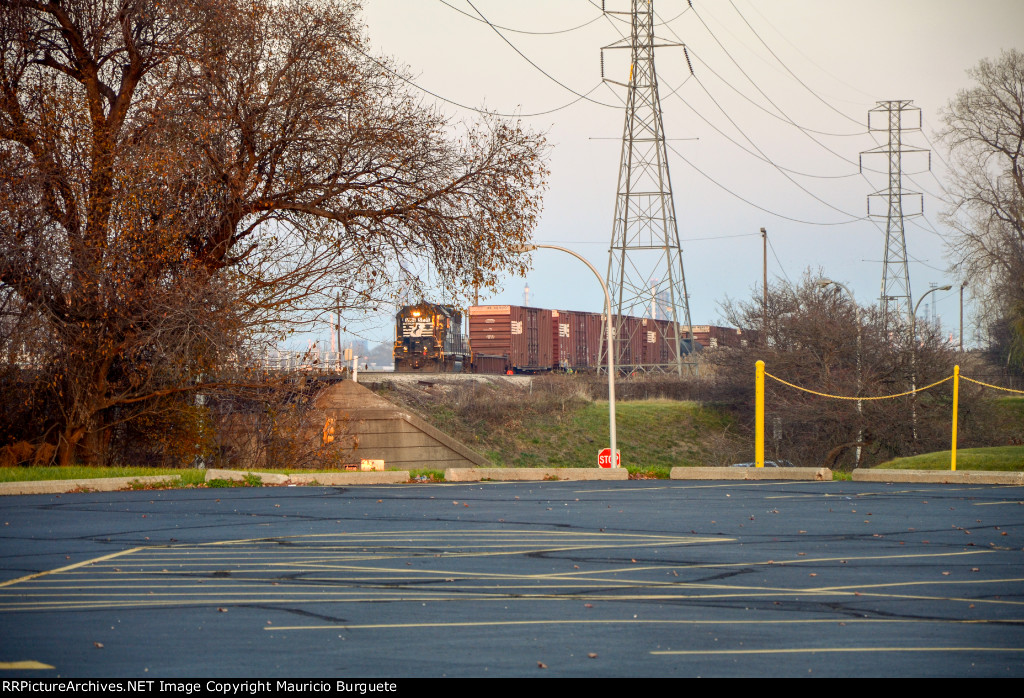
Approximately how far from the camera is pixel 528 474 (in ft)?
67.6

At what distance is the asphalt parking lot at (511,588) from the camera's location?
6.00 m

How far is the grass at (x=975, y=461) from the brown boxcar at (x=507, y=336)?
30565mm

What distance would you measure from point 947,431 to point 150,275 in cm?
2853

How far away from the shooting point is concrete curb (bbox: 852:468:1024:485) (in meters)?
18.3

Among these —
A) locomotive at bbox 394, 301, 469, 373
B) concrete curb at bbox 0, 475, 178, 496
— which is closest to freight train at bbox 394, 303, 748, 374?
locomotive at bbox 394, 301, 469, 373

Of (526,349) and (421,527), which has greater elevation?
(526,349)

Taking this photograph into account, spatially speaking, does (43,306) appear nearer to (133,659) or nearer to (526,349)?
Result: (133,659)

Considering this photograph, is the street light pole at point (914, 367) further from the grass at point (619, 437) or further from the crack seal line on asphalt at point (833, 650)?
the crack seal line on asphalt at point (833, 650)

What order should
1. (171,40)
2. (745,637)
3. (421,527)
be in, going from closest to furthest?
(745,637) < (421,527) < (171,40)

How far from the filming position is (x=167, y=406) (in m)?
23.6

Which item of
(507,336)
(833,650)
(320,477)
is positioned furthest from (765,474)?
(507,336)

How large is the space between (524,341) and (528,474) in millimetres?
38097

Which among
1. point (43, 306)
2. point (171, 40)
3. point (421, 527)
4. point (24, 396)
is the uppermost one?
point (171, 40)

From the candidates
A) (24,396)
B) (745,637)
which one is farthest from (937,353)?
(745,637)
